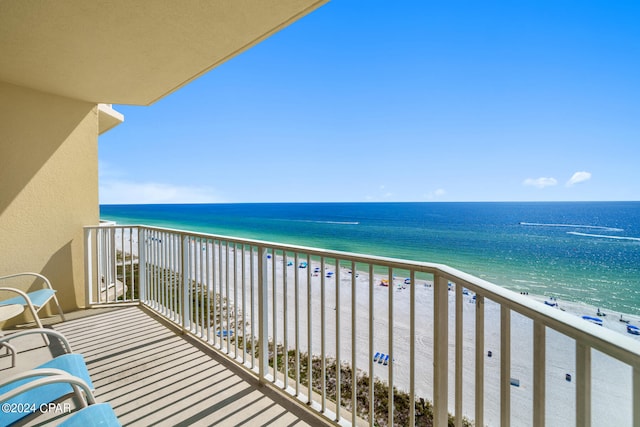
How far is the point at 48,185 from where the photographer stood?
357 cm

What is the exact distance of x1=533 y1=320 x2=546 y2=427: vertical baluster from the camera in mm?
841

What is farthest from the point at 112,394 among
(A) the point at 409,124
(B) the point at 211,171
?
(B) the point at 211,171

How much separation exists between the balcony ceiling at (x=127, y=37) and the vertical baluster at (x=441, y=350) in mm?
2019

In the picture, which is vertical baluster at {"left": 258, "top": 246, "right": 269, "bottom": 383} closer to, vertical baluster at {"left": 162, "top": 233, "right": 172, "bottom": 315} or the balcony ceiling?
vertical baluster at {"left": 162, "top": 233, "right": 172, "bottom": 315}

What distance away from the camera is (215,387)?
2.13 m

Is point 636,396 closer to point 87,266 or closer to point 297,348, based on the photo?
point 297,348

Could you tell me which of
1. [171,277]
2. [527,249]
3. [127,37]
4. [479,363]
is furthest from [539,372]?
[527,249]

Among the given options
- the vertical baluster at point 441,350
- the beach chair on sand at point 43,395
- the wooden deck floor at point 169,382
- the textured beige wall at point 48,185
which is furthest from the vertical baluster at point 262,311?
the textured beige wall at point 48,185

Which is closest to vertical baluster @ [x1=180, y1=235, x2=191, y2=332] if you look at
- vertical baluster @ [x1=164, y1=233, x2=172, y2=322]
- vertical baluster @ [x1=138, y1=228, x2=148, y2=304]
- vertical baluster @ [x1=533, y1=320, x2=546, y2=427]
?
vertical baluster @ [x1=164, y1=233, x2=172, y2=322]

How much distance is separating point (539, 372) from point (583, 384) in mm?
163

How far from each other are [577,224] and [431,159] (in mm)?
21040

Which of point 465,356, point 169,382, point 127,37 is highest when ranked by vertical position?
point 127,37

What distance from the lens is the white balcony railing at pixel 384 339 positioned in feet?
2.41

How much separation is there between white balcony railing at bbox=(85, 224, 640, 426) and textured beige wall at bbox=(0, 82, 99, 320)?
24 cm
